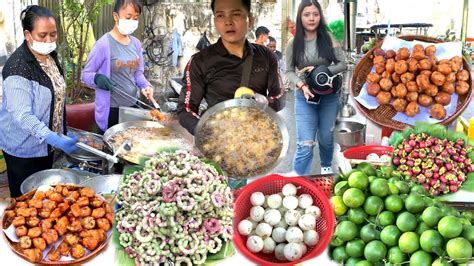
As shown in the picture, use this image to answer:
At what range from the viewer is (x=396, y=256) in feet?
5.35

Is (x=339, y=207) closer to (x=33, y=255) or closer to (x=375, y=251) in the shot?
(x=375, y=251)

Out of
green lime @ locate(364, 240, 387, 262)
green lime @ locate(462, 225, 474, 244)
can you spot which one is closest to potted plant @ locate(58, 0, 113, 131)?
green lime @ locate(364, 240, 387, 262)

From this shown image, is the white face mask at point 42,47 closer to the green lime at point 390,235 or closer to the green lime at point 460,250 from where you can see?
the green lime at point 390,235

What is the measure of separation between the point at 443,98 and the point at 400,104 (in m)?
0.23

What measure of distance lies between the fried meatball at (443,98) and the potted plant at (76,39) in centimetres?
311

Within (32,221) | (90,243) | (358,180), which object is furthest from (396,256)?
(32,221)

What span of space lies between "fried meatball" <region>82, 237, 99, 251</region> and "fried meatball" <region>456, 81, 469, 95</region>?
206 cm

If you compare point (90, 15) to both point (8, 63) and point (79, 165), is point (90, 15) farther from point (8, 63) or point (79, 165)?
point (79, 165)

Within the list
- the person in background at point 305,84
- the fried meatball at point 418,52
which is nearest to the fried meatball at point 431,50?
the fried meatball at point 418,52

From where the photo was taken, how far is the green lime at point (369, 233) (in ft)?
5.60

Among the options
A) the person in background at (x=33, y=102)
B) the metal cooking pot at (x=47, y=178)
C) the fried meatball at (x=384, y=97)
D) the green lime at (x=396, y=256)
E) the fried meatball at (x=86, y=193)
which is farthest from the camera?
the fried meatball at (x=384, y=97)

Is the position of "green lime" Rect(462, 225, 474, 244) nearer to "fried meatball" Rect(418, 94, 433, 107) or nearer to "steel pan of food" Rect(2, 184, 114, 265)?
"fried meatball" Rect(418, 94, 433, 107)

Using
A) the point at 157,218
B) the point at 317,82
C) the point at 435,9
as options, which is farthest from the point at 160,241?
the point at 435,9

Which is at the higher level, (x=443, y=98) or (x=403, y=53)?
(x=403, y=53)
